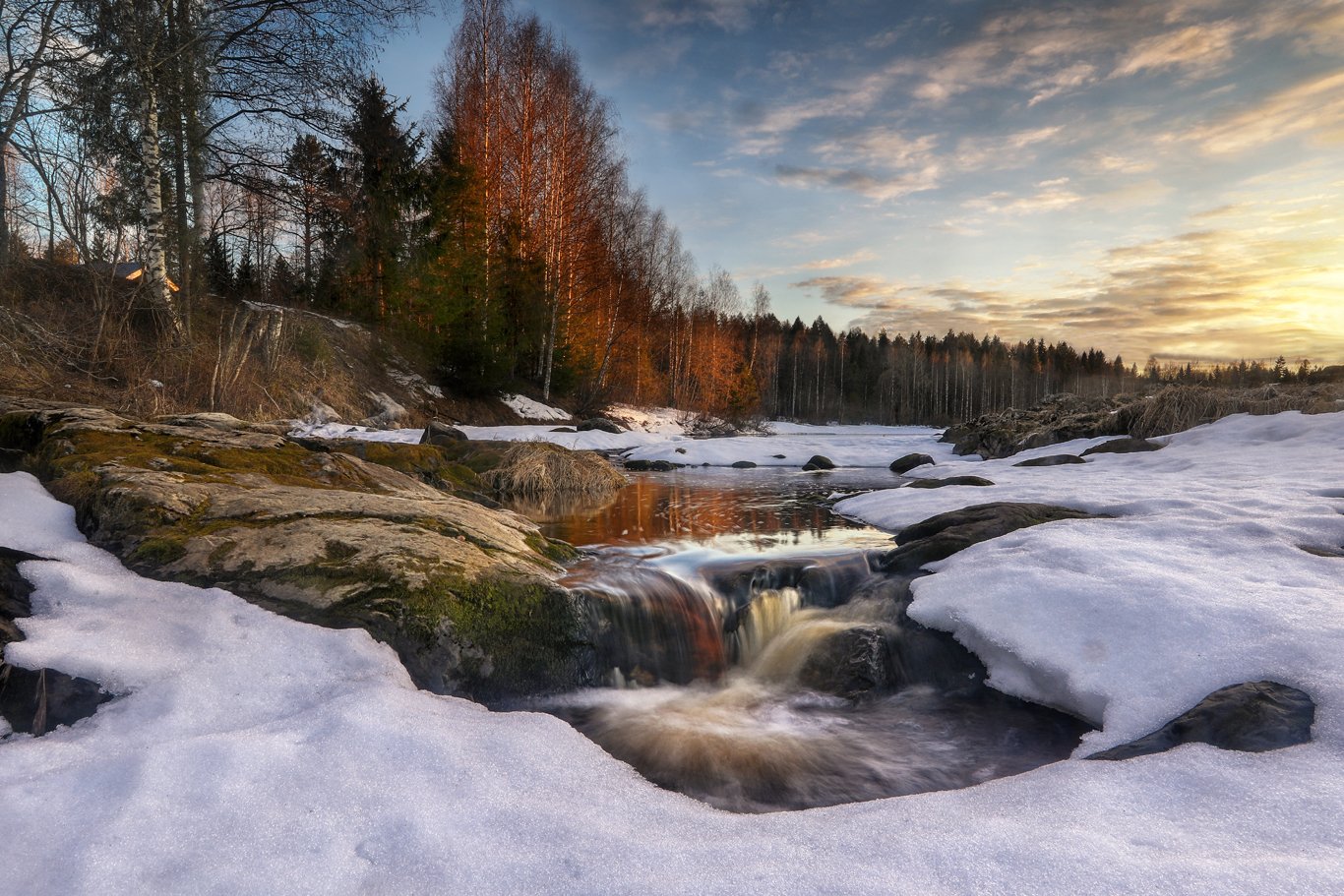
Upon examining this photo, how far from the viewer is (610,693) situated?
9.84ft

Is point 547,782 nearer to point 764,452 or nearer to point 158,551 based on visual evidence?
point 158,551

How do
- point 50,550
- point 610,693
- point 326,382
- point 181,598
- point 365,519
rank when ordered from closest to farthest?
point 181,598 → point 50,550 → point 610,693 → point 365,519 → point 326,382

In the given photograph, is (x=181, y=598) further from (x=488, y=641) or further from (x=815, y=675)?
(x=815, y=675)

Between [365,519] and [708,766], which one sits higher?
[365,519]

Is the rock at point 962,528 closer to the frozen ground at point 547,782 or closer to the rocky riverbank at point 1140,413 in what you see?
the frozen ground at point 547,782

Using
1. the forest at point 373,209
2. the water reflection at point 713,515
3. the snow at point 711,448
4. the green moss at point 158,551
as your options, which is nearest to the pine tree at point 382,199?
the forest at point 373,209

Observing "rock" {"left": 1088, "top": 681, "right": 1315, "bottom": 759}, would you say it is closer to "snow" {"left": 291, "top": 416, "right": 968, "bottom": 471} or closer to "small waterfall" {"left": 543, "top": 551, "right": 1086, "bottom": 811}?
"small waterfall" {"left": 543, "top": 551, "right": 1086, "bottom": 811}

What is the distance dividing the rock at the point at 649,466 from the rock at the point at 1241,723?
10626mm

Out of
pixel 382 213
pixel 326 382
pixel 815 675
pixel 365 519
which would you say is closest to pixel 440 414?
pixel 326 382

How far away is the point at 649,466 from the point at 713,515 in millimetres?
5941

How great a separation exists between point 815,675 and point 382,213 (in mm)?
17602

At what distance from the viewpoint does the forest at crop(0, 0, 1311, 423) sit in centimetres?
827

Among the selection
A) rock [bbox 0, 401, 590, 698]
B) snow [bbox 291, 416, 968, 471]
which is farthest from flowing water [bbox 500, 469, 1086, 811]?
snow [bbox 291, 416, 968, 471]

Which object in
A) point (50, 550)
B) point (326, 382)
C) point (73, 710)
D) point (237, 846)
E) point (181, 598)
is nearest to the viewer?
point (237, 846)
